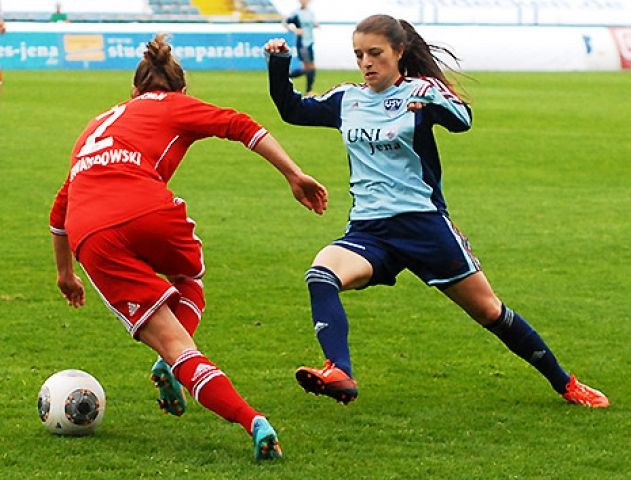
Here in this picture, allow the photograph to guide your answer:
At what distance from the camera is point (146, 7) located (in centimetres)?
4678

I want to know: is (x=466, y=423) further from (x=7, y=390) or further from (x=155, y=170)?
(x=7, y=390)

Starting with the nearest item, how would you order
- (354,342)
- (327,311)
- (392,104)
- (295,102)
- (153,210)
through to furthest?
(153,210) < (327,311) < (392,104) < (295,102) < (354,342)

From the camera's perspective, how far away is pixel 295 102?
6387mm

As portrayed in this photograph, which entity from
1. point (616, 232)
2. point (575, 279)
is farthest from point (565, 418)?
point (616, 232)

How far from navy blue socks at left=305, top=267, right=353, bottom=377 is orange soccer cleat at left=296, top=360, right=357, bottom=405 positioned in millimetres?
283

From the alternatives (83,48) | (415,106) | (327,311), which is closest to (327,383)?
(327,311)

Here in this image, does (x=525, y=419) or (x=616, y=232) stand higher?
(x=525, y=419)

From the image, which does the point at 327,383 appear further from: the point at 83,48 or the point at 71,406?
the point at 83,48

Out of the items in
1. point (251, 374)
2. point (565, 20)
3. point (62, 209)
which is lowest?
point (565, 20)

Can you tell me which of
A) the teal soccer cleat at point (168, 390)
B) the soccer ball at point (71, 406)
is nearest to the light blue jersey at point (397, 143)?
the teal soccer cleat at point (168, 390)

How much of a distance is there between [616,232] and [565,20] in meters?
35.8

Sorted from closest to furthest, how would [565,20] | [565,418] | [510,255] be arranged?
[565,418]
[510,255]
[565,20]

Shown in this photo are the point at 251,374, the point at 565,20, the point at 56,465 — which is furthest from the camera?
the point at 565,20

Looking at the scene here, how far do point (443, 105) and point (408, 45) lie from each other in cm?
41
